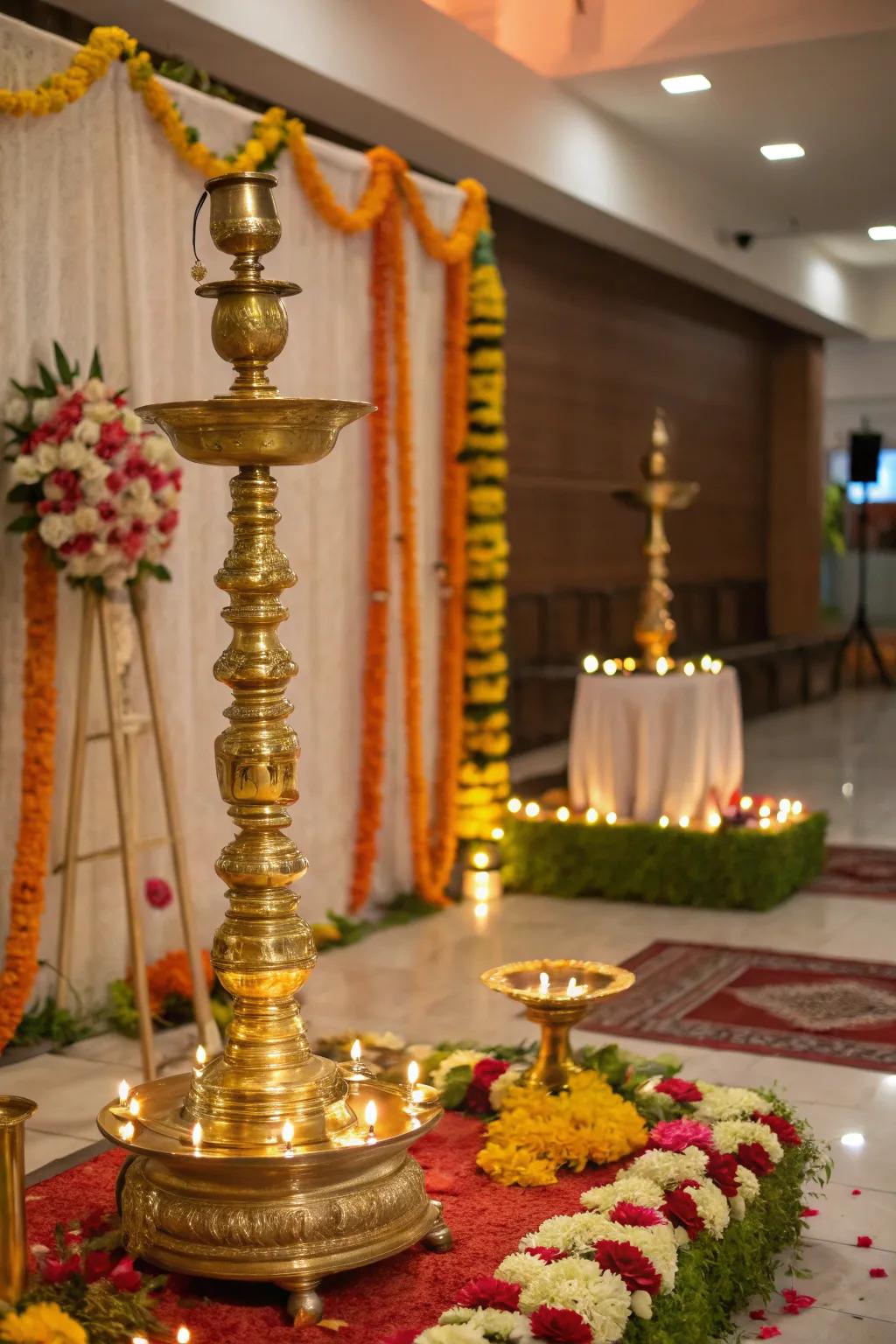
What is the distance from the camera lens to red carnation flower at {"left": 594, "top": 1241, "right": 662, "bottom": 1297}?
2865mm

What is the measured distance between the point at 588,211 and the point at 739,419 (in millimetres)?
5245

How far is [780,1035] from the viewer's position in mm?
5168

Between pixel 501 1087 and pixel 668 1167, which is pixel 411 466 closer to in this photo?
pixel 501 1087

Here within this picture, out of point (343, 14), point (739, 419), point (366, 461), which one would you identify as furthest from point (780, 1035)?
A: point (739, 419)

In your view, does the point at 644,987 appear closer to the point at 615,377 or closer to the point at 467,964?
the point at 467,964

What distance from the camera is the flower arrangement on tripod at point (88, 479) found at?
4.59 metres

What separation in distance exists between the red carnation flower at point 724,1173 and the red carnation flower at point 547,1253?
45 centimetres

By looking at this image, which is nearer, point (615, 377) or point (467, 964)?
point (467, 964)

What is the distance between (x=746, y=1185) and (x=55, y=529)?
8.10ft

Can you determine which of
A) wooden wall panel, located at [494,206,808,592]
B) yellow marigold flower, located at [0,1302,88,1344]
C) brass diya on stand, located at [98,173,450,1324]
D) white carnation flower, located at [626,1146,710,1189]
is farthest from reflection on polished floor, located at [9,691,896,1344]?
wooden wall panel, located at [494,206,808,592]

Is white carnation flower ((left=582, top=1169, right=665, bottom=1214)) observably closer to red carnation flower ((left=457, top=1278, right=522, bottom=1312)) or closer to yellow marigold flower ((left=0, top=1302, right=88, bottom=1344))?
red carnation flower ((left=457, top=1278, right=522, bottom=1312))

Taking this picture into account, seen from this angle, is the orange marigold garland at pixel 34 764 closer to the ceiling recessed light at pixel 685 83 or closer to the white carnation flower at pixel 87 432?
the white carnation flower at pixel 87 432

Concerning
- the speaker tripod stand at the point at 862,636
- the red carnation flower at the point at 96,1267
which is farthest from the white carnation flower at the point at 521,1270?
the speaker tripod stand at the point at 862,636

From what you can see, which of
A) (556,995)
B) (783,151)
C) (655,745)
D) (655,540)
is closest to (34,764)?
(556,995)
